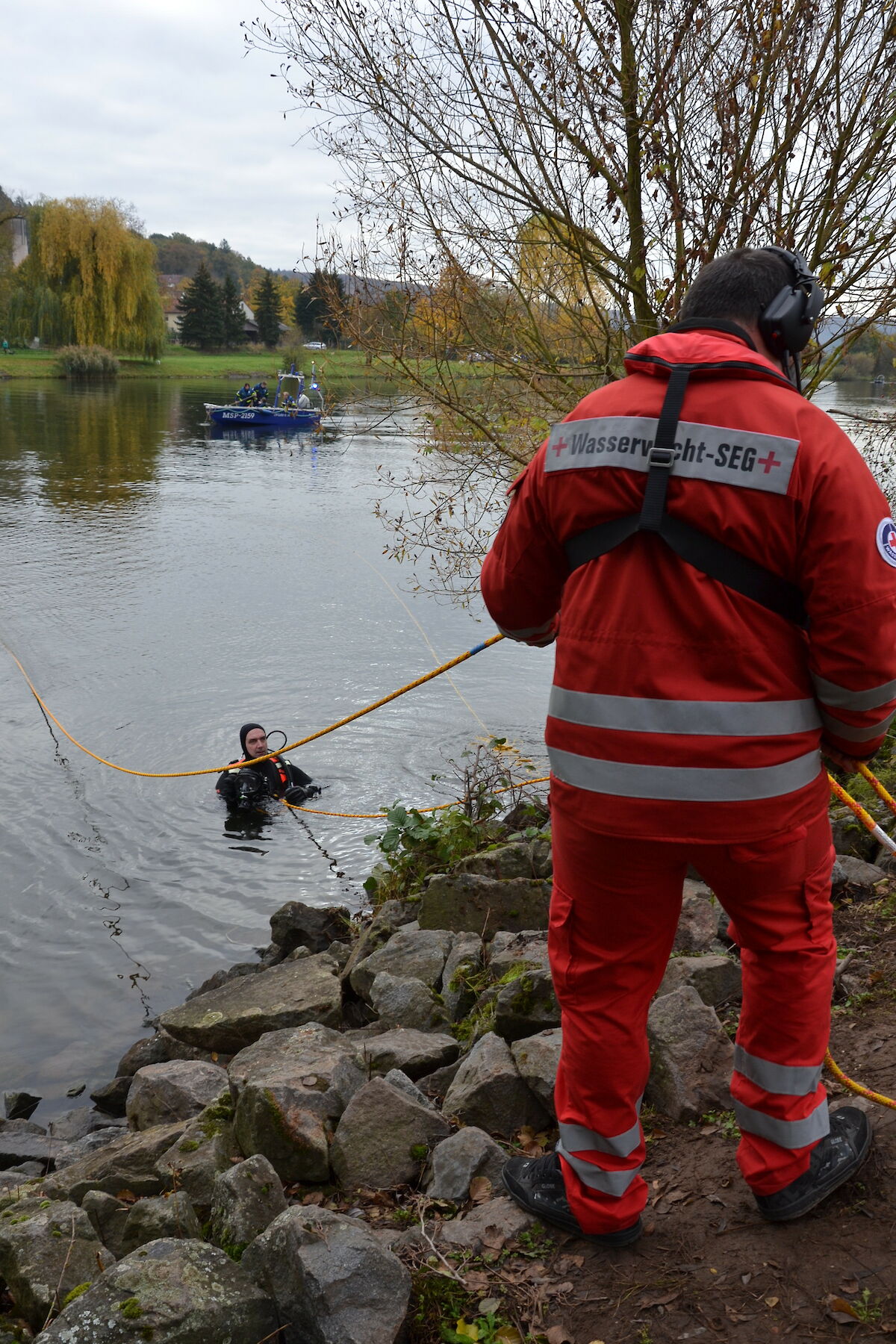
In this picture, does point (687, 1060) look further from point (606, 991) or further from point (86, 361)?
point (86, 361)

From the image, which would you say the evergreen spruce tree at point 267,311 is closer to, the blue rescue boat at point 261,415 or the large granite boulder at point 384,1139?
the blue rescue boat at point 261,415

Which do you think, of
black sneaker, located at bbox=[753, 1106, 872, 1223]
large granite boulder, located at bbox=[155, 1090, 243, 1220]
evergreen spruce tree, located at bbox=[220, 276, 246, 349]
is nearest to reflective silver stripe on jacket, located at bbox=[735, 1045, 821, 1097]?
black sneaker, located at bbox=[753, 1106, 872, 1223]

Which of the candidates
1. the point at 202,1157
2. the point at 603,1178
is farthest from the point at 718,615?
the point at 202,1157

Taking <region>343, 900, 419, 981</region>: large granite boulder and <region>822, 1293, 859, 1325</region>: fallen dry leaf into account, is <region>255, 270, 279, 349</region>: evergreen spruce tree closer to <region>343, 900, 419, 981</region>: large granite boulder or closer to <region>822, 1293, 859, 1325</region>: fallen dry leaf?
<region>343, 900, 419, 981</region>: large granite boulder

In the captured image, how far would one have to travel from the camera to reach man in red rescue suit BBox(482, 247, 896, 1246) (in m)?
2.17

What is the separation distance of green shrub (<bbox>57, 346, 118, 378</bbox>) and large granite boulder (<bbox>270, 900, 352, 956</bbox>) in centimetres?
6281

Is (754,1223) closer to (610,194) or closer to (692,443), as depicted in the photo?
(692,443)

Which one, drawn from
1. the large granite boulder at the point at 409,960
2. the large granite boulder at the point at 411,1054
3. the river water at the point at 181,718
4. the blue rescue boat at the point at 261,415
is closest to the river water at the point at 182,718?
the river water at the point at 181,718

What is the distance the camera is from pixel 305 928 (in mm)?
7133

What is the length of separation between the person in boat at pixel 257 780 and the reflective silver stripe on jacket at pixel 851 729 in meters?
7.66

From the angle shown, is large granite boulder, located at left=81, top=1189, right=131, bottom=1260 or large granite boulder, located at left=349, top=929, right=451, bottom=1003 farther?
large granite boulder, located at left=349, top=929, right=451, bottom=1003

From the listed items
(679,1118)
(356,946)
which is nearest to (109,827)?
(356,946)

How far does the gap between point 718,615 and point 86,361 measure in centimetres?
6778

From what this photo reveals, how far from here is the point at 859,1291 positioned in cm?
236
